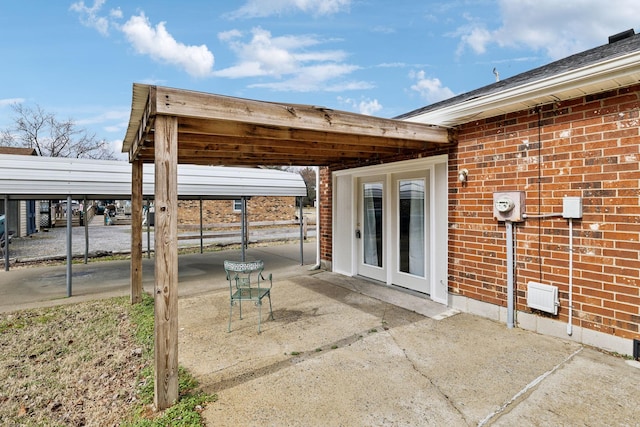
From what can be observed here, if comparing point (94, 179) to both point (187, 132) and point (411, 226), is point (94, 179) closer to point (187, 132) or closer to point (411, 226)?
point (187, 132)

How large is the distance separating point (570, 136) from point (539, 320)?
2027 millimetres

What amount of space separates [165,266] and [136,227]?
3.15 m

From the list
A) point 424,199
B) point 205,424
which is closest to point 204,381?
point 205,424

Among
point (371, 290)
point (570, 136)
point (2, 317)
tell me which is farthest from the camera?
point (371, 290)

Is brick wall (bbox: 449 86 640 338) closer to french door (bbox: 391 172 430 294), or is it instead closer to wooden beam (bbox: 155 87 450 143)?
french door (bbox: 391 172 430 294)

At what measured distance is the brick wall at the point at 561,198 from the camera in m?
3.02

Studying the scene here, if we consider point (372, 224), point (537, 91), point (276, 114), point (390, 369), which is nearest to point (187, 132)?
point (276, 114)

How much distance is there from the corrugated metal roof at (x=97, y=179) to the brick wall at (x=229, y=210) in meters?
10.1

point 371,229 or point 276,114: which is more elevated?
point 276,114

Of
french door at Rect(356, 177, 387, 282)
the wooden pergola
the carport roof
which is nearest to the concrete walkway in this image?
the wooden pergola

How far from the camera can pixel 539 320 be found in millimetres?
3639

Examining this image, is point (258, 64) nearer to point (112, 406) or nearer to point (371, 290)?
point (371, 290)

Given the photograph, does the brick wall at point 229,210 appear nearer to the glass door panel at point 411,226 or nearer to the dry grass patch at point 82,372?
the dry grass patch at point 82,372

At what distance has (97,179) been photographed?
6102 mm
